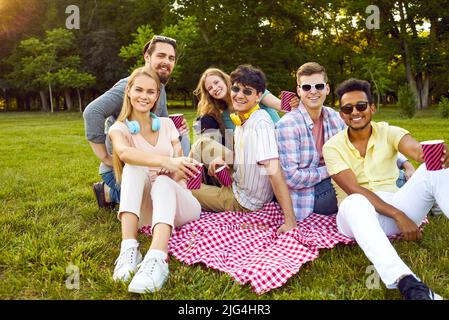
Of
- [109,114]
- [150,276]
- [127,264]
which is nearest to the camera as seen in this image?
[150,276]

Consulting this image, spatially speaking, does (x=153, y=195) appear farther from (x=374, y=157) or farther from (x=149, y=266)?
(x=374, y=157)

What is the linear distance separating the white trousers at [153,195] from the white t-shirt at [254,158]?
0.61 metres

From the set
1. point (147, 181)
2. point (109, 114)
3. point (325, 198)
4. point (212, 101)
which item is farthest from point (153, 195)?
point (212, 101)

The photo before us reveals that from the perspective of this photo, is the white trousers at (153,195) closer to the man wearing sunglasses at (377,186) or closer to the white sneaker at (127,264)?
the white sneaker at (127,264)

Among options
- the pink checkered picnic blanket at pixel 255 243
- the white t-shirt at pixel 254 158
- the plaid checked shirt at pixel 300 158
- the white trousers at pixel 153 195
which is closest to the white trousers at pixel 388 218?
the pink checkered picnic blanket at pixel 255 243

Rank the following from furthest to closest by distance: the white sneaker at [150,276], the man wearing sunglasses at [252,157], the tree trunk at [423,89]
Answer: the tree trunk at [423,89] < the man wearing sunglasses at [252,157] < the white sneaker at [150,276]

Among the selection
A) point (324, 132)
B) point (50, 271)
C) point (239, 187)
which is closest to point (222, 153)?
point (239, 187)

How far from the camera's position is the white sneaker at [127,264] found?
2966 mm

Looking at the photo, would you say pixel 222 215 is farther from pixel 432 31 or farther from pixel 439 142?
pixel 432 31

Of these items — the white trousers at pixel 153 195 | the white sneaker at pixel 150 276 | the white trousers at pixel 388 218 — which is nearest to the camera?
the white trousers at pixel 388 218

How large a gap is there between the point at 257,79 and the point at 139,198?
4.92ft

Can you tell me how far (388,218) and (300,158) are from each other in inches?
39.0

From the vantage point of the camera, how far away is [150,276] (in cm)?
284

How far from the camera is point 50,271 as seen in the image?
122 inches
